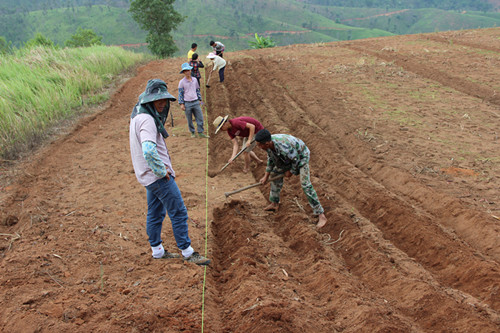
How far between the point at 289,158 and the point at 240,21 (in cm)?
8822

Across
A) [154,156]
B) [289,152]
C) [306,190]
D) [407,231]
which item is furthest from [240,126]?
[407,231]

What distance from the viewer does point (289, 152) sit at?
4750 mm

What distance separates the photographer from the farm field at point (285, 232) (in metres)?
3.28

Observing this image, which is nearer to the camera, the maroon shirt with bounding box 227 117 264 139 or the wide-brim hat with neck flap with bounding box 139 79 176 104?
the wide-brim hat with neck flap with bounding box 139 79 176 104

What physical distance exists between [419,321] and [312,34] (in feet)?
277

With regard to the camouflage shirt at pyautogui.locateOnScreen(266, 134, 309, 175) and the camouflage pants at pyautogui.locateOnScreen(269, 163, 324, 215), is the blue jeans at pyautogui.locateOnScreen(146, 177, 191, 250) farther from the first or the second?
the camouflage pants at pyautogui.locateOnScreen(269, 163, 324, 215)

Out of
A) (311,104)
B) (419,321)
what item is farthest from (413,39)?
(419,321)

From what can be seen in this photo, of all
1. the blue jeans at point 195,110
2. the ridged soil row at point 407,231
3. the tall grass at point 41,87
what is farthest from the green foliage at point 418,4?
the ridged soil row at point 407,231

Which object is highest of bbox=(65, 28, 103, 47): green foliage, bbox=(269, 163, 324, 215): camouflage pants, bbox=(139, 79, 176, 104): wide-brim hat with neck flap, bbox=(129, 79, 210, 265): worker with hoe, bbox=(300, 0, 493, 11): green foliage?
bbox=(139, 79, 176, 104): wide-brim hat with neck flap

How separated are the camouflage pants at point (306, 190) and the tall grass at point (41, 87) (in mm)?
5477

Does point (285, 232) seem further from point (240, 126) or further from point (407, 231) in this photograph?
point (240, 126)

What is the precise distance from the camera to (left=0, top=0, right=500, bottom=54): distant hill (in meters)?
71.6

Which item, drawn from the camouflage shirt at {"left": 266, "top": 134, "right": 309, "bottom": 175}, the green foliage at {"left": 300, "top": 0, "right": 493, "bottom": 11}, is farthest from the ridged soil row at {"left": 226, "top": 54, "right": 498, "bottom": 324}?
the green foliage at {"left": 300, "top": 0, "right": 493, "bottom": 11}

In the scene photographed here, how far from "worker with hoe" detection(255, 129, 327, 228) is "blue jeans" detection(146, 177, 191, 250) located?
141 centimetres
